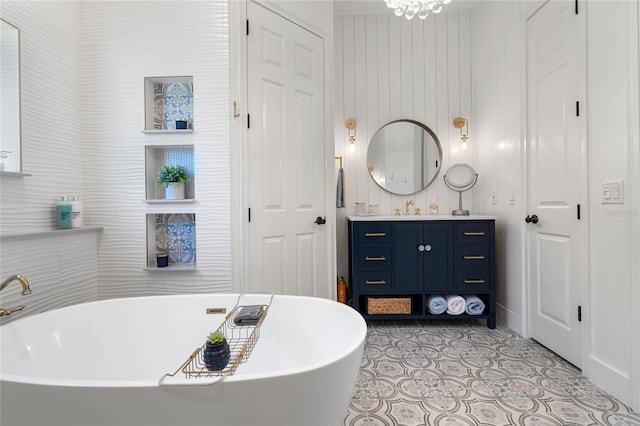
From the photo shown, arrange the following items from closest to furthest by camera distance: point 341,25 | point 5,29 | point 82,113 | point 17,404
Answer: point 17,404 < point 5,29 < point 82,113 < point 341,25

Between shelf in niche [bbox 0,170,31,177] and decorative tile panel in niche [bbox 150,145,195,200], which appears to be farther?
decorative tile panel in niche [bbox 150,145,195,200]

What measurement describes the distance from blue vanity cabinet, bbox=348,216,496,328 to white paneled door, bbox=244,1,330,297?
0.35 m

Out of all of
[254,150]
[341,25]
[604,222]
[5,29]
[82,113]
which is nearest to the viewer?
[5,29]

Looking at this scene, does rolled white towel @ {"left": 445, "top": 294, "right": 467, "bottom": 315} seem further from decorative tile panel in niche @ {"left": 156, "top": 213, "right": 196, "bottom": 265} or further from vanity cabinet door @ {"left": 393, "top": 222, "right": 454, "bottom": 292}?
decorative tile panel in niche @ {"left": 156, "top": 213, "right": 196, "bottom": 265}

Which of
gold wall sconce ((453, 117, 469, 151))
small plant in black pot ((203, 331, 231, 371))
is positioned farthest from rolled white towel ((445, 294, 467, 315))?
small plant in black pot ((203, 331, 231, 371))

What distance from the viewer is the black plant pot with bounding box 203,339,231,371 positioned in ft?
3.57

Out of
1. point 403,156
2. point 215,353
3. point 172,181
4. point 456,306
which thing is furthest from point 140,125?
point 456,306

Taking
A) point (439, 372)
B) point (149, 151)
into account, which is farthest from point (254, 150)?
point (439, 372)

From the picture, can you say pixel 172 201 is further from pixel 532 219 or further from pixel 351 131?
pixel 532 219

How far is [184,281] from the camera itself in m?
2.02

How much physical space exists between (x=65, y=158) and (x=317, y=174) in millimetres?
1668

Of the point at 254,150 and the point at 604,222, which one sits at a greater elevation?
the point at 254,150

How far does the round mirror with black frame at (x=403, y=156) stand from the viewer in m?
2.97

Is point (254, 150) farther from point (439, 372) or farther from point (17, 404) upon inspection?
point (439, 372)
